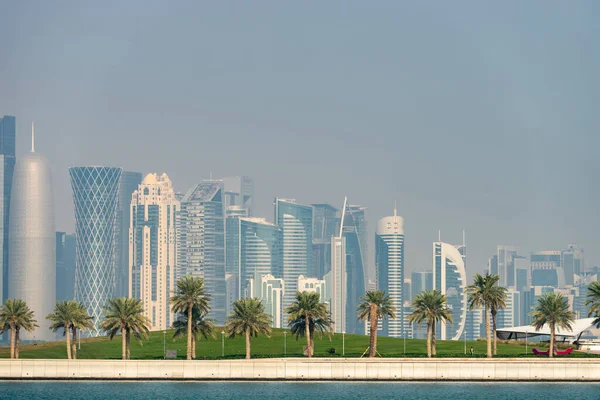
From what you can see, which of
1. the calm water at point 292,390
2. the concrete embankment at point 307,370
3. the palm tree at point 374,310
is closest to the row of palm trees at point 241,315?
the palm tree at point 374,310

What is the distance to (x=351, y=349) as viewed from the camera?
17838 cm

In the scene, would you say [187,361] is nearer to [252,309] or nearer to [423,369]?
[252,309]

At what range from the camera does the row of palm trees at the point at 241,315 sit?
6309 inches

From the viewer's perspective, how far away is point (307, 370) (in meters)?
152

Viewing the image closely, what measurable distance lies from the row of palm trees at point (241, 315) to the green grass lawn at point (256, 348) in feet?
11.1

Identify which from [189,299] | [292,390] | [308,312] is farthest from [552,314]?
[189,299]

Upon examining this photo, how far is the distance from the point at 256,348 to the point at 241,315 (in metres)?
15.3

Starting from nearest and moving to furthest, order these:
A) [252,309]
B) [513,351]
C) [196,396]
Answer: [196,396] < [252,309] < [513,351]

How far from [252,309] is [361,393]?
1154 inches

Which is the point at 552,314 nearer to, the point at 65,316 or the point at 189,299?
the point at 189,299

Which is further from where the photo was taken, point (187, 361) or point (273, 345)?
point (273, 345)

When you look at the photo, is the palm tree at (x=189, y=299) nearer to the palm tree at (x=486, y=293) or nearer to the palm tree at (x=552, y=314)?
the palm tree at (x=486, y=293)

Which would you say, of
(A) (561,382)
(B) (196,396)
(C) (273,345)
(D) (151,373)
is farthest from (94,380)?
(A) (561,382)

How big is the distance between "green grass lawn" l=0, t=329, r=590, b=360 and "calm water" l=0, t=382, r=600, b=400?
692 inches
